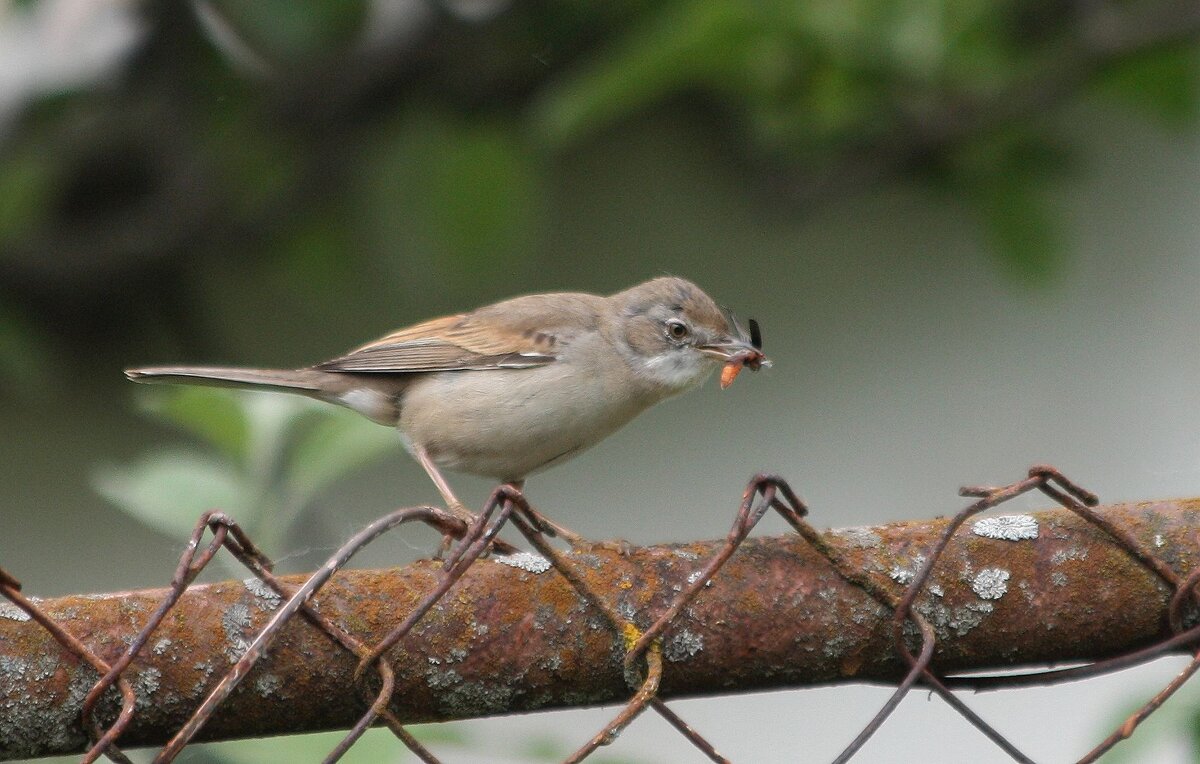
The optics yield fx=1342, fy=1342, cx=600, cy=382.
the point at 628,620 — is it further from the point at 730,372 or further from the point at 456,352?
the point at 456,352

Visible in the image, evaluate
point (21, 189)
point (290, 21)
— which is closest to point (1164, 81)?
point (290, 21)

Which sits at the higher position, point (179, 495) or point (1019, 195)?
point (1019, 195)

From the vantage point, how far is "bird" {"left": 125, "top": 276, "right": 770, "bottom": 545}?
12.5 ft

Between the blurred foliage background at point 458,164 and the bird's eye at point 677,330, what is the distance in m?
0.68

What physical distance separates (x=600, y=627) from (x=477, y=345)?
2.33 metres

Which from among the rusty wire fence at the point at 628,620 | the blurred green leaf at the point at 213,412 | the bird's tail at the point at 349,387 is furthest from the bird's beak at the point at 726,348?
the rusty wire fence at the point at 628,620

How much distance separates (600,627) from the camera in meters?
1.82

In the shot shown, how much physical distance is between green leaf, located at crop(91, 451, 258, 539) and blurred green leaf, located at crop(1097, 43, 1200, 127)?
3.62m

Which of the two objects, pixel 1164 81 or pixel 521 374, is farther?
pixel 1164 81

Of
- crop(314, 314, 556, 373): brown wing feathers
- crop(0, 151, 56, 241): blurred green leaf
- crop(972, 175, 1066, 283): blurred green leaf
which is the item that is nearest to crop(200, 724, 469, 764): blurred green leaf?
crop(314, 314, 556, 373): brown wing feathers

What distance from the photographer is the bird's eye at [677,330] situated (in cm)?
410

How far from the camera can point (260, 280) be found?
5375 millimetres

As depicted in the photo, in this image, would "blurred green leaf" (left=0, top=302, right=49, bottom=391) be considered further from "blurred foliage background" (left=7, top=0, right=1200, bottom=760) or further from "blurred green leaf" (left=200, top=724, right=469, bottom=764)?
"blurred green leaf" (left=200, top=724, right=469, bottom=764)

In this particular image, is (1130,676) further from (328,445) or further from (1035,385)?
(328,445)
